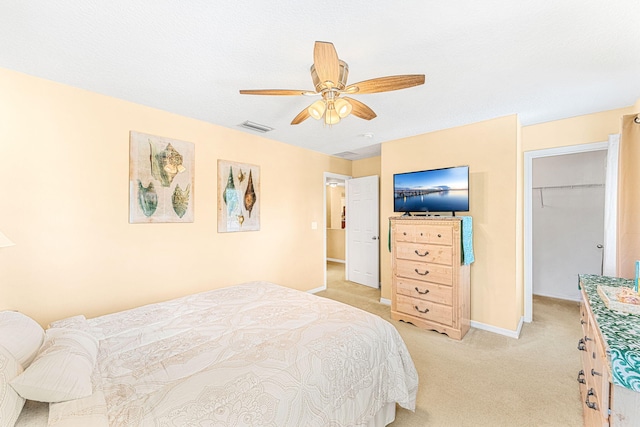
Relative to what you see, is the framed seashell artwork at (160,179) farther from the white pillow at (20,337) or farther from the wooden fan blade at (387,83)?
the wooden fan blade at (387,83)

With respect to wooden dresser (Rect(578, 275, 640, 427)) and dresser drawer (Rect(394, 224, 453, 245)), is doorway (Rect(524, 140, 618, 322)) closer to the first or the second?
dresser drawer (Rect(394, 224, 453, 245))

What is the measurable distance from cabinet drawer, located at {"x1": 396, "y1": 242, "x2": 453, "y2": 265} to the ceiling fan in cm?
181

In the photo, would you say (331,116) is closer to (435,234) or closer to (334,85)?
(334,85)

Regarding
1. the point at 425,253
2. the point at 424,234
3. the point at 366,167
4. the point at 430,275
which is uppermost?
the point at 366,167

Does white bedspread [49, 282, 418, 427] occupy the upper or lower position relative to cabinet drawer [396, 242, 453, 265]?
lower

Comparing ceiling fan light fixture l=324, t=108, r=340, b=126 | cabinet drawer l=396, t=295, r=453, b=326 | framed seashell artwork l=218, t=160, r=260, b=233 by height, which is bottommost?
cabinet drawer l=396, t=295, r=453, b=326

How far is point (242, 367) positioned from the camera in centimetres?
123

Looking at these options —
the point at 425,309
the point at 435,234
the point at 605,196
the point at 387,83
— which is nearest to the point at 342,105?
the point at 387,83

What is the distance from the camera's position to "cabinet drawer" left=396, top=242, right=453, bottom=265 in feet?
9.89

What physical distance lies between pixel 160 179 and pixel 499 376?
3.78 metres

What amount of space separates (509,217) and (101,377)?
3.70 metres

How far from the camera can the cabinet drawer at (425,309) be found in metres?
3.01

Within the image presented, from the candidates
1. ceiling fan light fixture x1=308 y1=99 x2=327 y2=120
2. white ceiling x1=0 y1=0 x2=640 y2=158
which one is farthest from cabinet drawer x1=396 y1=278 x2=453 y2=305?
ceiling fan light fixture x1=308 y1=99 x2=327 y2=120

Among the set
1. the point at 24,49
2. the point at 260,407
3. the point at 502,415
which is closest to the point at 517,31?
the point at 260,407
